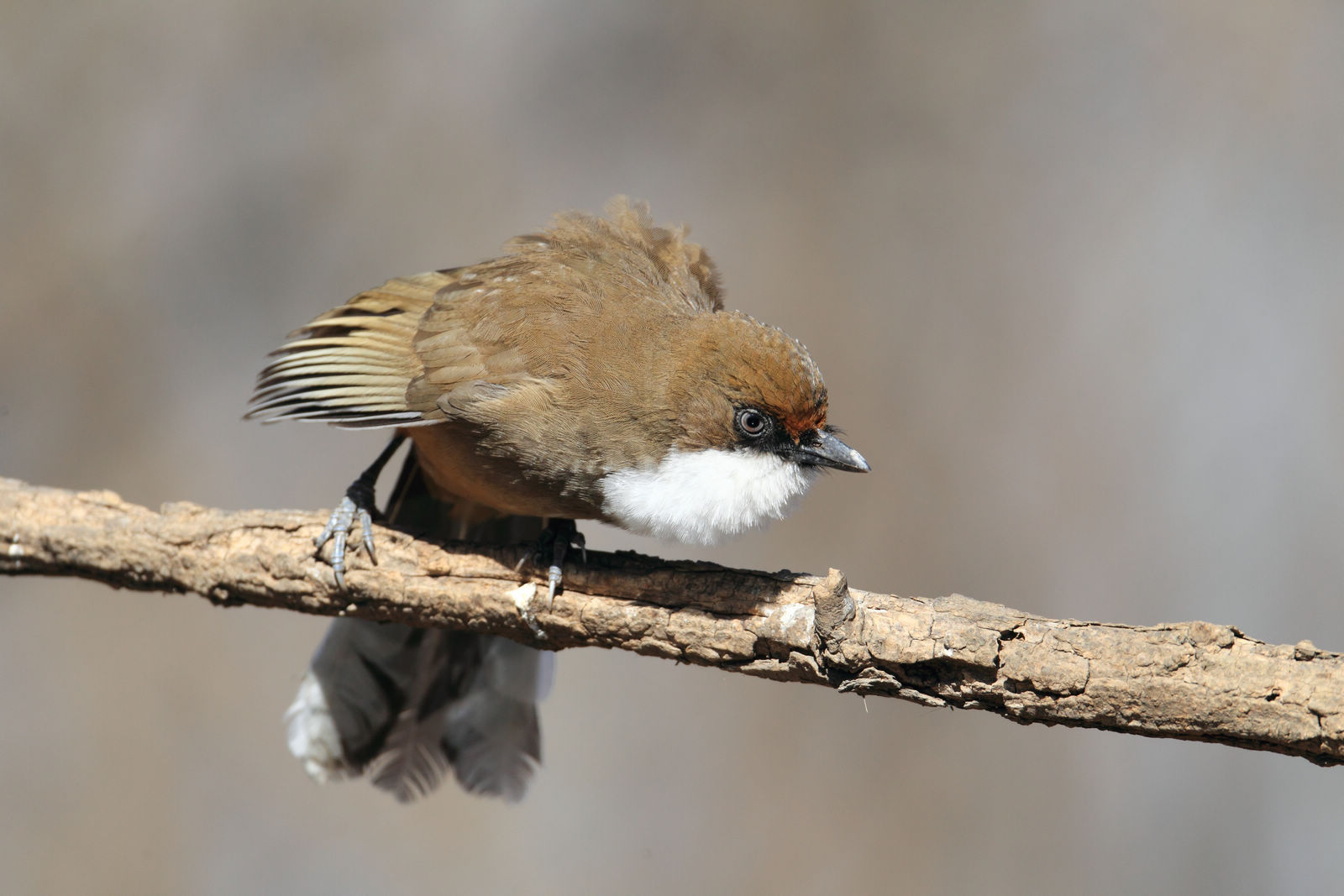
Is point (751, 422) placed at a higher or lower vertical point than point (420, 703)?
higher

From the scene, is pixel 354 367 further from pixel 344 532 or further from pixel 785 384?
pixel 785 384

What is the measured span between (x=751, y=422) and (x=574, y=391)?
0.63 metres

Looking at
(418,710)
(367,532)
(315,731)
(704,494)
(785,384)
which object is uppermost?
(785,384)

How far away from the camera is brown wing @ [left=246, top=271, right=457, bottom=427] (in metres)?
3.89

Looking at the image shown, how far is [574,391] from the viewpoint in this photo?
3598 mm

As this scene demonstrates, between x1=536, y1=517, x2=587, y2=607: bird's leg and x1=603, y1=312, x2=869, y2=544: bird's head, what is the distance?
21 centimetres

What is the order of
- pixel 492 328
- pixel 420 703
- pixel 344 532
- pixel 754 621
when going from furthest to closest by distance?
pixel 420 703, pixel 492 328, pixel 344 532, pixel 754 621

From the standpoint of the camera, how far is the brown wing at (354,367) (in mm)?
3887

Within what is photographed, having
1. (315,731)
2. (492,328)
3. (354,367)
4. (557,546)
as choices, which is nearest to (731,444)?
(557,546)

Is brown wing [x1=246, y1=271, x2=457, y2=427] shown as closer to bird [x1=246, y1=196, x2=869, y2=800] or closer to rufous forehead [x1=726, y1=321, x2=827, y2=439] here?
bird [x1=246, y1=196, x2=869, y2=800]

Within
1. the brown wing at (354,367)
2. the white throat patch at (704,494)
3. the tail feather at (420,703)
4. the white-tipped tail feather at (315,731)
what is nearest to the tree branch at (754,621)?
the white throat patch at (704,494)

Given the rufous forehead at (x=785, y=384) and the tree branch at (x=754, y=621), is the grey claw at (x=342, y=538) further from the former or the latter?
the rufous forehead at (x=785, y=384)

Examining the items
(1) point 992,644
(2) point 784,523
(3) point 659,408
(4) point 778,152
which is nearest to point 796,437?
(3) point 659,408

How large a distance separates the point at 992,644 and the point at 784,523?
4077mm
